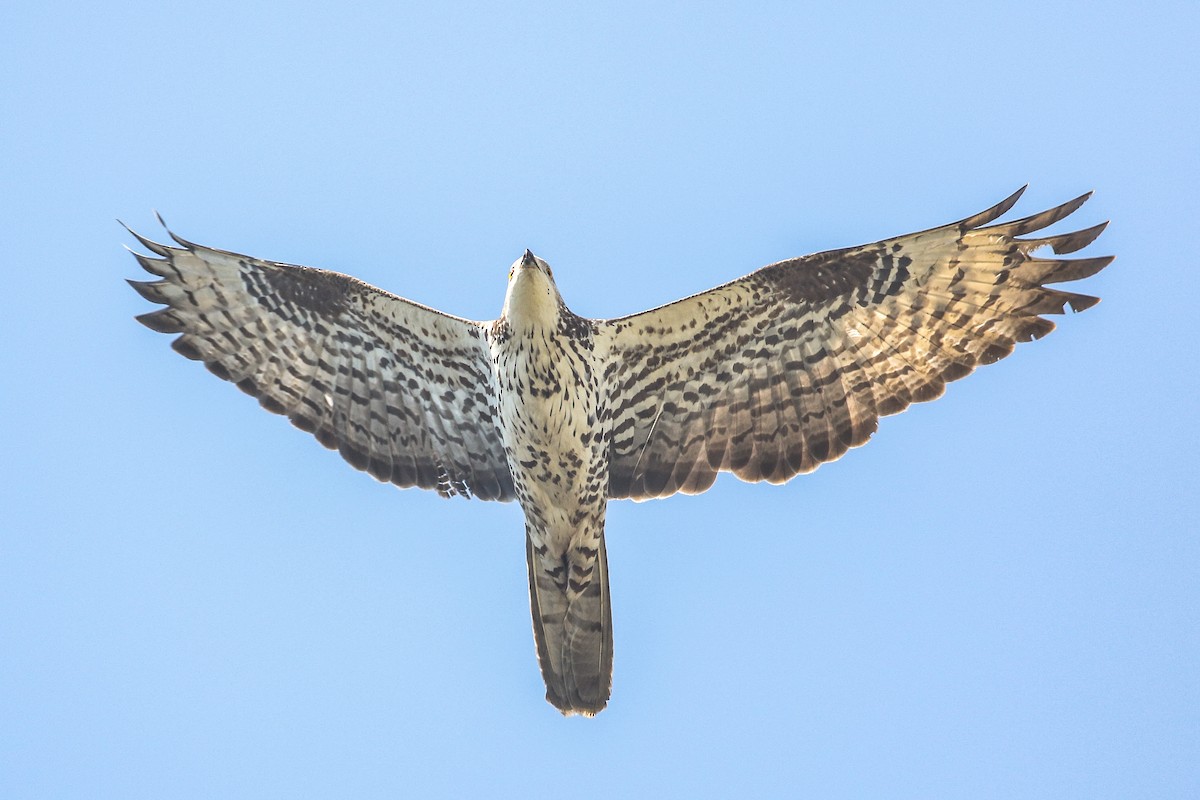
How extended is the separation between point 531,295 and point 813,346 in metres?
2.35

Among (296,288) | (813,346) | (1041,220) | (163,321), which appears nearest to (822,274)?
(813,346)

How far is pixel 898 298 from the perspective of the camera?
10.8 m

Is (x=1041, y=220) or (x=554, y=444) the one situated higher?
(x=1041, y=220)

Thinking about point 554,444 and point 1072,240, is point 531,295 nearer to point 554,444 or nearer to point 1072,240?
point 554,444

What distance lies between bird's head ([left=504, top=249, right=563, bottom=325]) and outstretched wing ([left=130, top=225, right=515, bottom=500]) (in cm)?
A: 71

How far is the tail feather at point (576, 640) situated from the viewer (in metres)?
10.5

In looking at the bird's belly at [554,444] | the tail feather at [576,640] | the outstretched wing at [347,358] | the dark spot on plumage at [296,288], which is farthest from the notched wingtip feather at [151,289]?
the tail feather at [576,640]

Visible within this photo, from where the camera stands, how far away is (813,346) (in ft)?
36.1

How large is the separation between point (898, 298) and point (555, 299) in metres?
2.61

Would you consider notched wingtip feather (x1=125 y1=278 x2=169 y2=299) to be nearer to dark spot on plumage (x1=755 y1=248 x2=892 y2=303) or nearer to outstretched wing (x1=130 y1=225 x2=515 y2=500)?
outstretched wing (x1=130 y1=225 x2=515 y2=500)

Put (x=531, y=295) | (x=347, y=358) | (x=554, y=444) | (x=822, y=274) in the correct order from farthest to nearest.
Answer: (x=347, y=358), (x=822, y=274), (x=554, y=444), (x=531, y=295)

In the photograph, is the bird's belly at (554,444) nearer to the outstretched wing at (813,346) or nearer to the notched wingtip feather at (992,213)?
the outstretched wing at (813,346)

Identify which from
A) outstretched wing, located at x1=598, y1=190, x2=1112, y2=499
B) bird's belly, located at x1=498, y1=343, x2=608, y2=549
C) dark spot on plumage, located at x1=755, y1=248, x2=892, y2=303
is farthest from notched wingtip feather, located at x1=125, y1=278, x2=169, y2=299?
dark spot on plumage, located at x1=755, y1=248, x2=892, y2=303

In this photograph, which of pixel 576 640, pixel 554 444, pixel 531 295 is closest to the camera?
pixel 531 295
